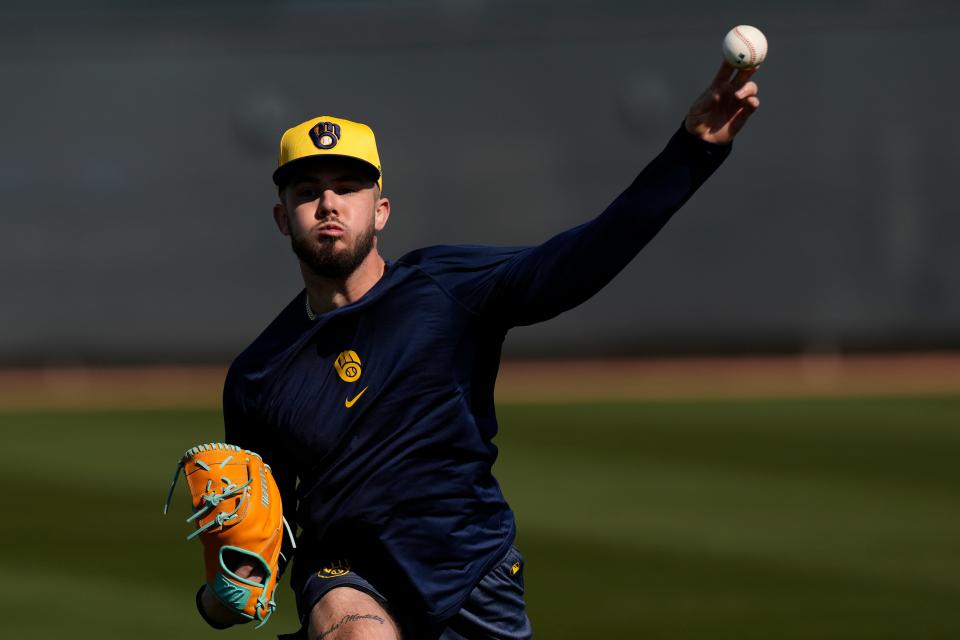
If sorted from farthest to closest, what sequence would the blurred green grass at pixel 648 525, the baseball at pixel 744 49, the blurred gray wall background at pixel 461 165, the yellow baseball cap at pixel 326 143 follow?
the blurred gray wall background at pixel 461 165 → the blurred green grass at pixel 648 525 → the yellow baseball cap at pixel 326 143 → the baseball at pixel 744 49

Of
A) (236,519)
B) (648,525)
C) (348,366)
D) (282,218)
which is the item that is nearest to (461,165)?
(648,525)

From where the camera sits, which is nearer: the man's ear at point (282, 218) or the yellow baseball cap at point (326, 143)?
the yellow baseball cap at point (326, 143)

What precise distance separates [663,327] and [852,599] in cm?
1201

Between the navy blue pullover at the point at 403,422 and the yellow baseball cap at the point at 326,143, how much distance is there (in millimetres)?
359

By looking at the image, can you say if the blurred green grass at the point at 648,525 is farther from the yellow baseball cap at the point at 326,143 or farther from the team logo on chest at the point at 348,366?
the yellow baseball cap at the point at 326,143

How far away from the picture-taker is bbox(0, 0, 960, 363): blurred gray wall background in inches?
766

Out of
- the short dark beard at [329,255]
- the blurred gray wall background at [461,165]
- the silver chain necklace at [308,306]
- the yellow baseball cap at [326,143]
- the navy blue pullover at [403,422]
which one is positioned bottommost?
the navy blue pullover at [403,422]

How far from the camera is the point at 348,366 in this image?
4852mm

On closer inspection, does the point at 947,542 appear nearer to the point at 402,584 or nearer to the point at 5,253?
the point at 402,584

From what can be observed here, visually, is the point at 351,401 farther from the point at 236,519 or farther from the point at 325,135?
the point at 325,135

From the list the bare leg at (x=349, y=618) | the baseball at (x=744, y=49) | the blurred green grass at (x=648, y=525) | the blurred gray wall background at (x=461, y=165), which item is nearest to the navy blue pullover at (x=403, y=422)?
the bare leg at (x=349, y=618)

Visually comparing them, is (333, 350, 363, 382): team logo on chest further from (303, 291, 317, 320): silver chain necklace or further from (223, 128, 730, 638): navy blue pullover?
(303, 291, 317, 320): silver chain necklace

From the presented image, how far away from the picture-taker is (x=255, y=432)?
16.4ft

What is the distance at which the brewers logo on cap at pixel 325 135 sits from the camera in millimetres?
4879
